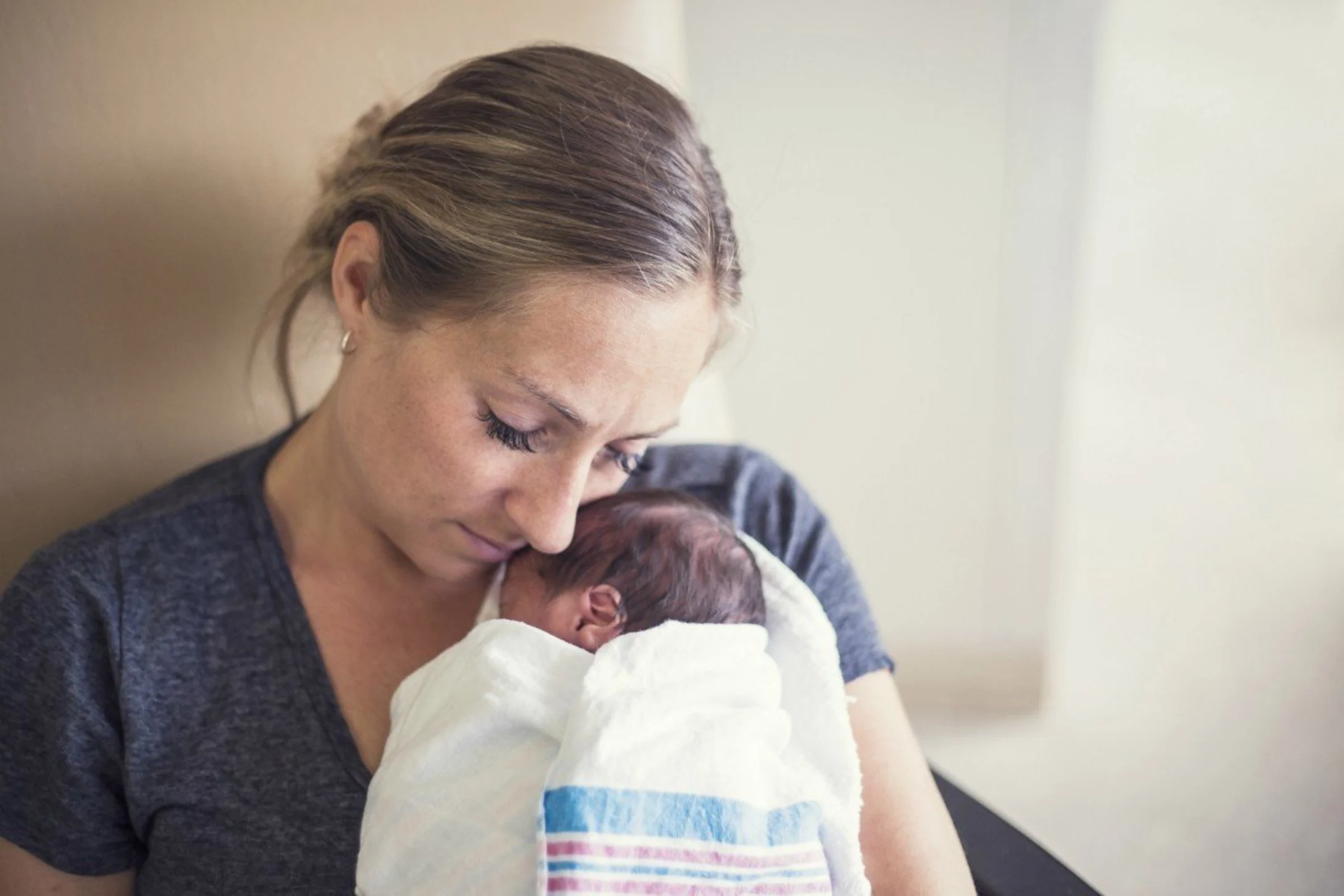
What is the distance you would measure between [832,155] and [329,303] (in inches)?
25.0

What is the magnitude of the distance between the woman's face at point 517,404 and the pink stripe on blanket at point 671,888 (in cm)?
28

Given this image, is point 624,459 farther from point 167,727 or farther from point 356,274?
point 167,727

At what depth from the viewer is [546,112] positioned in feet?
3.28

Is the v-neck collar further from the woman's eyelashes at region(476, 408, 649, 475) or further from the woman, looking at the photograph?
the woman's eyelashes at region(476, 408, 649, 475)

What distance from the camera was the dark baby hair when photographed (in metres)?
A: 0.99

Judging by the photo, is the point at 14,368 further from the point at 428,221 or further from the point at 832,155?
the point at 832,155

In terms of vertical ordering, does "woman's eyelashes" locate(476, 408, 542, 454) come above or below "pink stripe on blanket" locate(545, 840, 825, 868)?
above

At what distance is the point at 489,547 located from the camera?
107 cm

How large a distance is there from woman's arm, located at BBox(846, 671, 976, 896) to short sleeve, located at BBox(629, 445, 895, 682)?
5cm

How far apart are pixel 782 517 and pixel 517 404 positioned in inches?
16.8

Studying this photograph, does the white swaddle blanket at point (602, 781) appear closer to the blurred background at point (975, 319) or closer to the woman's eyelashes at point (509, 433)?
the woman's eyelashes at point (509, 433)

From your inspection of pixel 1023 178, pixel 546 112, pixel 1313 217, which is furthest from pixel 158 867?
pixel 1313 217

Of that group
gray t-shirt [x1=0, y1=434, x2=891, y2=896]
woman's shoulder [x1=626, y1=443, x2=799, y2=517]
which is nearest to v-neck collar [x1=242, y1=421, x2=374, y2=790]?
gray t-shirt [x1=0, y1=434, x2=891, y2=896]

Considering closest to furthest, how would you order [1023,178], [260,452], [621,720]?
[621,720] → [260,452] → [1023,178]
